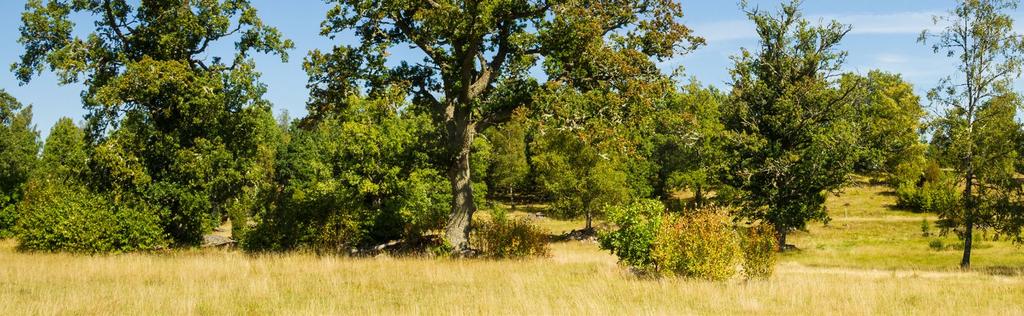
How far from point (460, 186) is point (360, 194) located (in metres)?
14.4

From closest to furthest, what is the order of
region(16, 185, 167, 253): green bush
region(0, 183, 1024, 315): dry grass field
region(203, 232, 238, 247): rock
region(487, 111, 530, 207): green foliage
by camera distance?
1. region(0, 183, 1024, 315): dry grass field
2. region(16, 185, 167, 253): green bush
3. region(203, 232, 238, 247): rock
4. region(487, 111, 530, 207): green foliage

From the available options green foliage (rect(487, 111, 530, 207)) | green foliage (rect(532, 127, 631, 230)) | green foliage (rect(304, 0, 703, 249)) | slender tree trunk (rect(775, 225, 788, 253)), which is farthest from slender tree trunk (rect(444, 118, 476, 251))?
green foliage (rect(487, 111, 530, 207))

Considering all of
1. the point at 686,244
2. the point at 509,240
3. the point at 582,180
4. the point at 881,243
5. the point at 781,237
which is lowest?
the point at 881,243

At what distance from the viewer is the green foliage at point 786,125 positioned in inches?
1267

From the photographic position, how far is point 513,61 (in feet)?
72.4

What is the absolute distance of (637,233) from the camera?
52.4 ft

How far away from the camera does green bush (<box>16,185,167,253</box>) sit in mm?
21516

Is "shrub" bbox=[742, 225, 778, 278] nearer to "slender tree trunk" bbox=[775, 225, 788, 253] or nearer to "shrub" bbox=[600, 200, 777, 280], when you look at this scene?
"shrub" bbox=[600, 200, 777, 280]

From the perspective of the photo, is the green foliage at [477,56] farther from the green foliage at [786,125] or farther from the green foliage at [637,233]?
the green foliage at [786,125]

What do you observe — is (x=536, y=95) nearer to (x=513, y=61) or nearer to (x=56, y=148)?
(x=513, y=61)

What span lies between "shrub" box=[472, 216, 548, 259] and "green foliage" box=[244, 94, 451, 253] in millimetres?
2985

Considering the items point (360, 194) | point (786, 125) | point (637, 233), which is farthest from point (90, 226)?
point (786, 125)

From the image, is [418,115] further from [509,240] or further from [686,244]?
[686,244]

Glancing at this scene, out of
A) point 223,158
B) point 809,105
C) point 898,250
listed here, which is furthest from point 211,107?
point 898,250
